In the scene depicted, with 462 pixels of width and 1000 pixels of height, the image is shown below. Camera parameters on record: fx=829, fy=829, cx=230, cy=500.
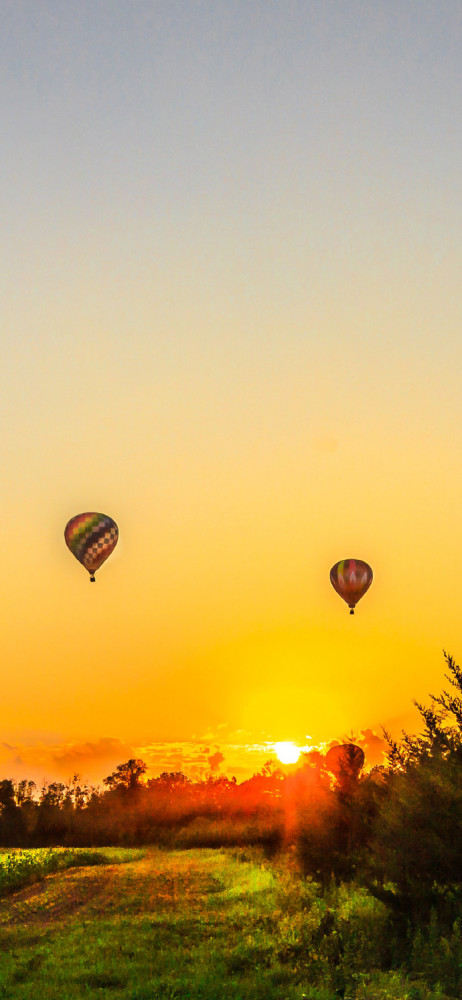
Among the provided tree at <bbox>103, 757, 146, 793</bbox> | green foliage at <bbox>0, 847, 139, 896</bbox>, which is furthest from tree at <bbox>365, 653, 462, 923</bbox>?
tree at <bbox>103, 757, 146, 793</bbox>

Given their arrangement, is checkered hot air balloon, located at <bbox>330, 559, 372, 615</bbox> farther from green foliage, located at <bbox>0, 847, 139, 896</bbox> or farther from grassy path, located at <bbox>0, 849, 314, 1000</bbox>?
green foliage, located at <bbox>0, 847, 139, 896</bbox>

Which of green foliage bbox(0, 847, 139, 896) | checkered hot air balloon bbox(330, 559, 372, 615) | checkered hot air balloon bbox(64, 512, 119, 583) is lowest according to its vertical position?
green foliage bbox(0, 847, 139, 896)

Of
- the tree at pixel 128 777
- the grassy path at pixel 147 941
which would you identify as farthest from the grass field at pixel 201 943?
the tree at pixel 128 777

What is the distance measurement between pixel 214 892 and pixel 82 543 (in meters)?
17.5

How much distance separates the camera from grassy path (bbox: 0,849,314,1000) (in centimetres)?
1492

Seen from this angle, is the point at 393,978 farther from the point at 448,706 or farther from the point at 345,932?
the point at 448,706

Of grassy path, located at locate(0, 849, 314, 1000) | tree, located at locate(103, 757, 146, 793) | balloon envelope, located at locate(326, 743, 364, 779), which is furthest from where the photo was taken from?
tree, located at locate(103, 757, 146, 793)

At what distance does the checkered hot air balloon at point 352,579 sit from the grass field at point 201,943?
14.9m

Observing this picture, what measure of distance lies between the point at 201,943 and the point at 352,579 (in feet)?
81.4

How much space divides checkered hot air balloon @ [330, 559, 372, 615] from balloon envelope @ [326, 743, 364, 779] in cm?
1347

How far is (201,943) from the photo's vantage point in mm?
18859

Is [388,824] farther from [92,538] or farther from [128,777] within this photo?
[128,777]

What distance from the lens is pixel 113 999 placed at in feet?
46.8

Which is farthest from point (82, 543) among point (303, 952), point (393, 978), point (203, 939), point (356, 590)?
point (393, 978)
